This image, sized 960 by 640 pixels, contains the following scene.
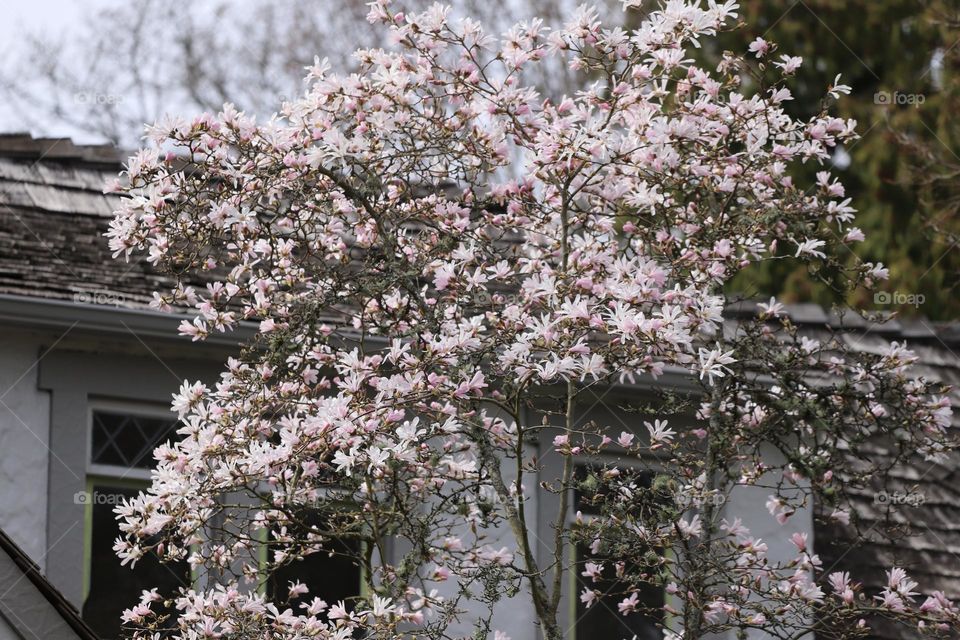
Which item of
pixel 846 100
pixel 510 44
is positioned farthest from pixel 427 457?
pixel 846 100

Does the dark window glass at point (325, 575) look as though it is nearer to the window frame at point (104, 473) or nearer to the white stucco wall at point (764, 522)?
the window frame at point (104, 473)

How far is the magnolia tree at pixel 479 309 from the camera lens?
5.64 metres

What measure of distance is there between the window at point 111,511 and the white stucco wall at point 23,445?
0.28 meters

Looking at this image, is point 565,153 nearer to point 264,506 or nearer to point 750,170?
point 750,170

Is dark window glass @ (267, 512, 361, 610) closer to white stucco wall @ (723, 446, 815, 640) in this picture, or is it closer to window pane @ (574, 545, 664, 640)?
window pane @ (574, 545, 664, 640)

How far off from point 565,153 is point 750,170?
124cm

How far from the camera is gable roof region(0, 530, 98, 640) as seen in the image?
17.0 ft

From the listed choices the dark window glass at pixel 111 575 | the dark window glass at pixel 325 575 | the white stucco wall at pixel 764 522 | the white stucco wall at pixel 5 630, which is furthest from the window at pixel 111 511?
the white stucco wall at pixel 764 522

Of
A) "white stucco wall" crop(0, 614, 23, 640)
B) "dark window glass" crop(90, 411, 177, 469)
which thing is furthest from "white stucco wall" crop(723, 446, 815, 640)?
"white stucco wall" crop(0, 614, 23, 640)

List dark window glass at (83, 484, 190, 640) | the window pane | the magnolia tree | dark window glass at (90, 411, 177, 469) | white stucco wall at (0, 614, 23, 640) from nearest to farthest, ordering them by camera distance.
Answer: white stucco wall at (0, 614, 23, 640)
the magnolia tree
dark window glass at (83, 484, 190, 640)
dark window glass at (90, 411, 177, 469)
the window pane

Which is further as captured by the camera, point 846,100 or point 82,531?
point 846,100

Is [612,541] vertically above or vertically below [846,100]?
below

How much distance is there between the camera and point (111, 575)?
8.42 meters

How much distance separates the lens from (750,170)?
259 inches
